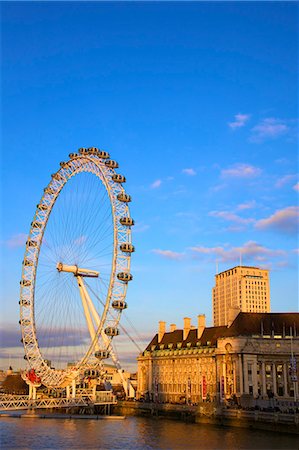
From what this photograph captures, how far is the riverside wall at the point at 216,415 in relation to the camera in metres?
61.1

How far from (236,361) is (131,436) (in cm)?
3630

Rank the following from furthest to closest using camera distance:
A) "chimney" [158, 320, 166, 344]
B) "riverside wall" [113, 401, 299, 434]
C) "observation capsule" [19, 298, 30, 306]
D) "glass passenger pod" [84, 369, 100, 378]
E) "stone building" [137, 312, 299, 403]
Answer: "chimney" [158, 320, 166, 344]
"stone building" [137, 312, 299, 403]
"observation capsule" [19, 298, 30, 306]
"glass passenger pod" [84, 369, 100, 378]
"riverside wall" [113, 401, 299, 434]

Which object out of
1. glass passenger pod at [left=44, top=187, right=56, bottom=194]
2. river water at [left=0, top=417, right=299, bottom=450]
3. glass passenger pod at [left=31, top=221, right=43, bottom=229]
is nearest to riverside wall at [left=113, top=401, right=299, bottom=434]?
river water at [left=0, top=417, right=299, bottom=450]

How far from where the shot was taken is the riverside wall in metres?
61.1

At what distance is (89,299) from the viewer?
265 ft

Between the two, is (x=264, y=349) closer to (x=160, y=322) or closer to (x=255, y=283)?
(x=160, y=322)

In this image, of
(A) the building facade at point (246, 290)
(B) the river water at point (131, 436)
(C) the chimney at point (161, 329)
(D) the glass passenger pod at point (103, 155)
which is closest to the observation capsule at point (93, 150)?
(D) the glass passenger pod at point (103, 155)

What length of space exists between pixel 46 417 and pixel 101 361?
14.5 m

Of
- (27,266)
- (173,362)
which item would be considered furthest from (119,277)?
(173,362)

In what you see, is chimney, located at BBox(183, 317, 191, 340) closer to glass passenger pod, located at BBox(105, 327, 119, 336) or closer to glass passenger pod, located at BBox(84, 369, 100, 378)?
glass passenger pod, located at BBox(84, 369, 100, 378)

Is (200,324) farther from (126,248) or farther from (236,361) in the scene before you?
(126,248)

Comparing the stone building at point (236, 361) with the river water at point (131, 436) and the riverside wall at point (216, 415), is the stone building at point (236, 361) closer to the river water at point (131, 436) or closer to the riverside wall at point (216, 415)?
the riverside wall at point (216, 415)

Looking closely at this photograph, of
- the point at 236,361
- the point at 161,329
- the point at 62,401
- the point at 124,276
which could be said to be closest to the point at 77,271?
the point at 124,276

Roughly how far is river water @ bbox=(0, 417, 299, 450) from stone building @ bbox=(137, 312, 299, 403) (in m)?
20.8
